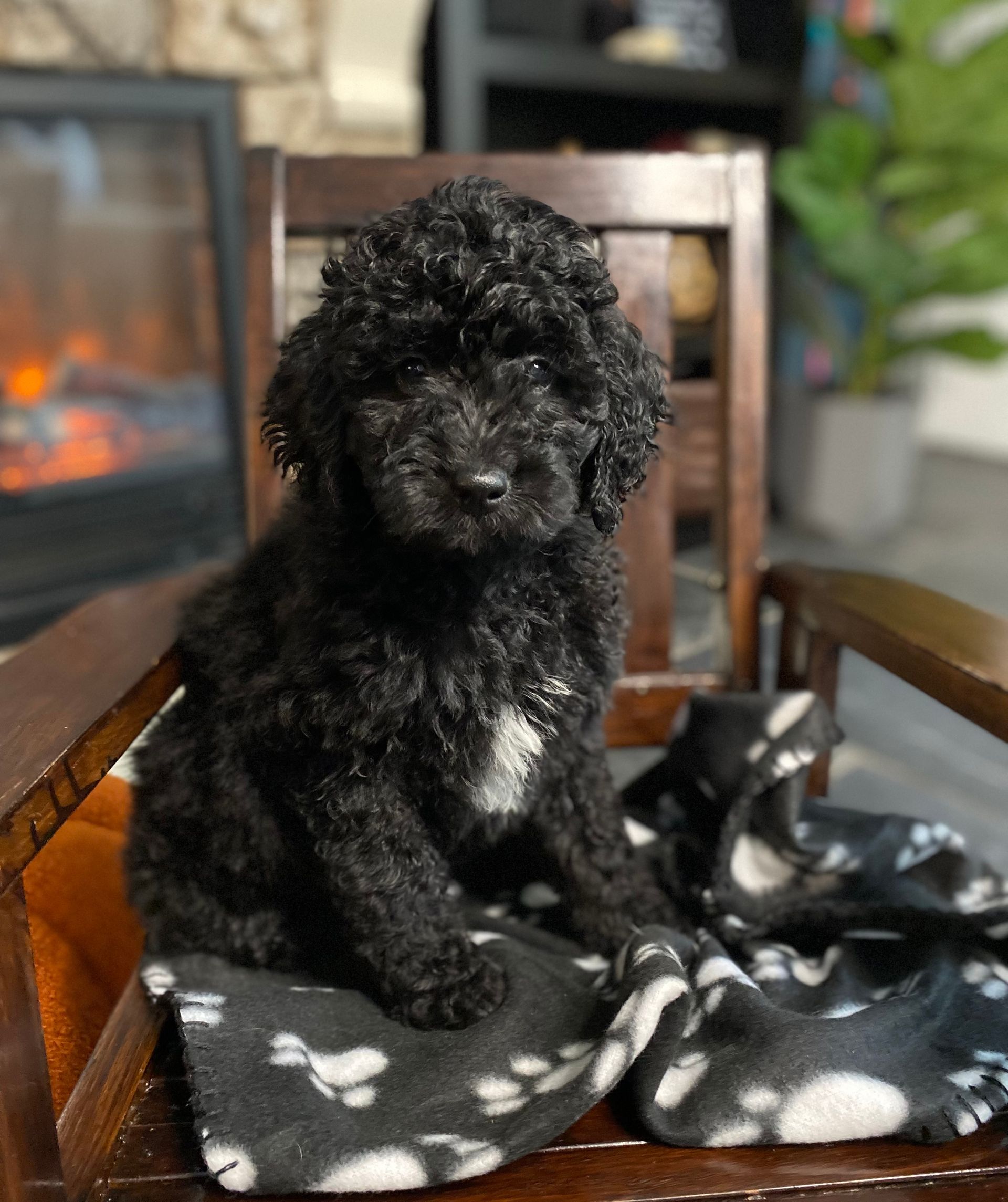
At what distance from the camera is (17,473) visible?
2.72 metres

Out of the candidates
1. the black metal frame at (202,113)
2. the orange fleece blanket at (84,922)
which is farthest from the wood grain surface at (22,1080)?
the black metal frame at (202,113)

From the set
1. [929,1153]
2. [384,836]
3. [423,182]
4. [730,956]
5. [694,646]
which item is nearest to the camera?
[929,1153]

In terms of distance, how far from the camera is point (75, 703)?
0.97 metres

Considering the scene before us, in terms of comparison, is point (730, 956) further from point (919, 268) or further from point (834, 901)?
point (919, 268)

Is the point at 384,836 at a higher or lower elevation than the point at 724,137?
lower

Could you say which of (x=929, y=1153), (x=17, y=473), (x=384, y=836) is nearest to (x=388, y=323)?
(x=384, y=836)

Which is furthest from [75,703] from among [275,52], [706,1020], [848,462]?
[848,462]

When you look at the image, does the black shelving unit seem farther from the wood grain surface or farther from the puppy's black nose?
the wood grain surface

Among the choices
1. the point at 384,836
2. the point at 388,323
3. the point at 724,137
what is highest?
the point at 724,137

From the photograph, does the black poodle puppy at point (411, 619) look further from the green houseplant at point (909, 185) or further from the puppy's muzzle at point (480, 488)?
the green houseplant at point (909, 185)

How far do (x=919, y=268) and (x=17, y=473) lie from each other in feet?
9.67

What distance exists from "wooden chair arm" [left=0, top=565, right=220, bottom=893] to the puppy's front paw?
1.37 feet

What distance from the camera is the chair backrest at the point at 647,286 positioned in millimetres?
1445

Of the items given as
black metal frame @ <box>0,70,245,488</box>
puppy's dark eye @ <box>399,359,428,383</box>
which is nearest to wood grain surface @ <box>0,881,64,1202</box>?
puppy's dark eye @ <box>399,359,428,383</box>
